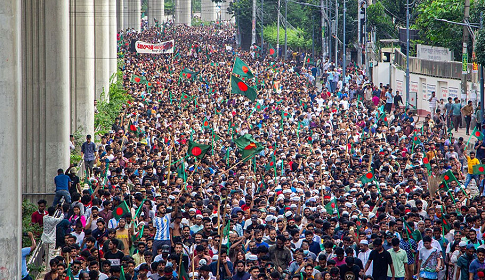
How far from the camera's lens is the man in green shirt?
1214 centimetres

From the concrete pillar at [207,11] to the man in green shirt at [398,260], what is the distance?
121182 mm

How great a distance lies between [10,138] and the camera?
11.5 m

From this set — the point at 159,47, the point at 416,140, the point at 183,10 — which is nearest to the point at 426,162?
the point at 416,140

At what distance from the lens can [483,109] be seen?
27.8m

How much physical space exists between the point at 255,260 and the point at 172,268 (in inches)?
48.9

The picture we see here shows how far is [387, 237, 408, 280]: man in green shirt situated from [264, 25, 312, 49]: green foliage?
182ft

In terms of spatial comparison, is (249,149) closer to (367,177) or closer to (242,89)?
(367,177)

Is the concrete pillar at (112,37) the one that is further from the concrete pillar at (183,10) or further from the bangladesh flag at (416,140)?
the concrete pillar at (183,10)

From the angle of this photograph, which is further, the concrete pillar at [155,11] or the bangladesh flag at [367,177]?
the concrete pillar at [155,11]

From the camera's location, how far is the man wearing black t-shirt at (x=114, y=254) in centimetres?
1187

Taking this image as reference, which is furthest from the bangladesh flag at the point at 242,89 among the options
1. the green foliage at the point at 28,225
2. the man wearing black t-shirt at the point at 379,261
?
the man wearing black t-shirt at the point at 379,261

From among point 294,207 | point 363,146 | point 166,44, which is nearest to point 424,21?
point 166,44

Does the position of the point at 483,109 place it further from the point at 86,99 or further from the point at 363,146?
the point at 86,99

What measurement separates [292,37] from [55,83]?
53.0m
